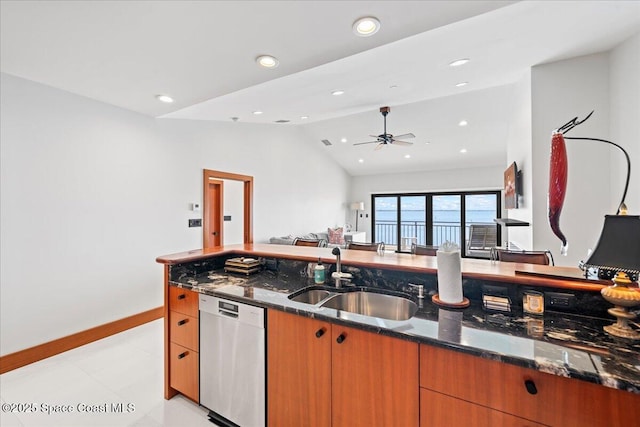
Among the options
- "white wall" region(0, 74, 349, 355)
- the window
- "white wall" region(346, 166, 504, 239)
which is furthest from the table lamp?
"white wall" region(346, 166, 504, 239)

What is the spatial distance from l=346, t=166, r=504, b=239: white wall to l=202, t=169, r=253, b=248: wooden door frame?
4.68 metres

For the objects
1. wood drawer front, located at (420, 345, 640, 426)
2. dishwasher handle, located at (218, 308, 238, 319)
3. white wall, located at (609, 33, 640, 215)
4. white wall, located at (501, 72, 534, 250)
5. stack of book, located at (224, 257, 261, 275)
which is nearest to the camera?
wood drawer front, located at (420, 345, 640, 426)

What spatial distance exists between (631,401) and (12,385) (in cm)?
377

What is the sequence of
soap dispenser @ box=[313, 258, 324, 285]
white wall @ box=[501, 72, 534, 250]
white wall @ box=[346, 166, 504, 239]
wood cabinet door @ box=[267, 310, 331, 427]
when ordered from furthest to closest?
white wall @ box=[346, 166, 504, 239]
white wall @ box=[501, 72, 534, 250]
soap dispenser @ box=[313, 258, 324, 285]
wood cabinet door @ box=[267, 310, 331, 427]

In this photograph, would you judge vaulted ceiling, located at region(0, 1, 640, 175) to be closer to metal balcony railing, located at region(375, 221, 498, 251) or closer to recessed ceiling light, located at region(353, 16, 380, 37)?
recessed ceiling light, located at region(353, 16, 380, 37)

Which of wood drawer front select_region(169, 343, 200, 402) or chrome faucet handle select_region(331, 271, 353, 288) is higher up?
chrome faucet handle select_region(331, 271, 353, 288)

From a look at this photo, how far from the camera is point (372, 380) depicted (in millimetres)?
1252

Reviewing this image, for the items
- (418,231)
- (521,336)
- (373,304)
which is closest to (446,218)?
(418,231)

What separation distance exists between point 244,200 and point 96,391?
3.61 meters

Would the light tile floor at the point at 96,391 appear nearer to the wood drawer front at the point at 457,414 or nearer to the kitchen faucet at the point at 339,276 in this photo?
the kitchen faucet at the point at 339,276

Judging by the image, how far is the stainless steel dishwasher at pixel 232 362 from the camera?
1.62 metres

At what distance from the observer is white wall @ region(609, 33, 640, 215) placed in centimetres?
240

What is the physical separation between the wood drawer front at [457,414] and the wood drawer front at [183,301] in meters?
1.50

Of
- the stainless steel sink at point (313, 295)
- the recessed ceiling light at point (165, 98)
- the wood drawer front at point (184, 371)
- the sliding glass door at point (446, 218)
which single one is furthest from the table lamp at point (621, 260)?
the sliding glass door at point (446, 218)
